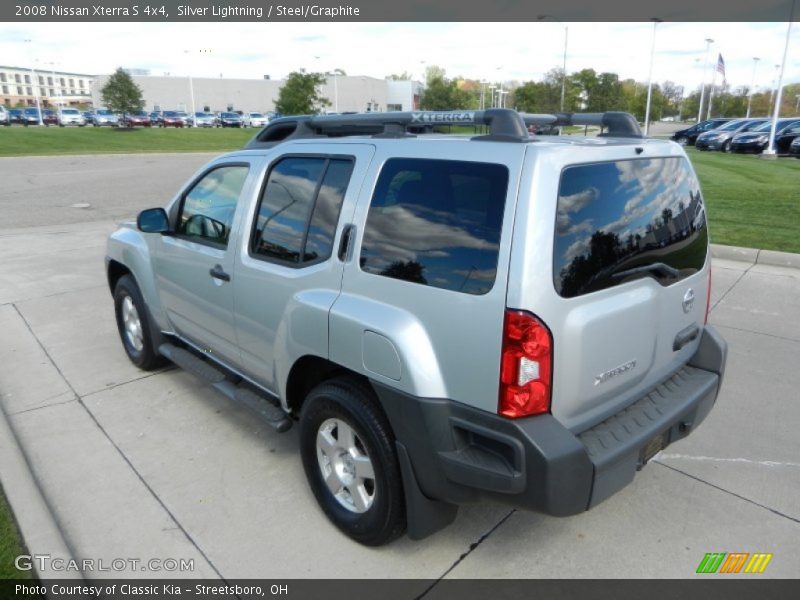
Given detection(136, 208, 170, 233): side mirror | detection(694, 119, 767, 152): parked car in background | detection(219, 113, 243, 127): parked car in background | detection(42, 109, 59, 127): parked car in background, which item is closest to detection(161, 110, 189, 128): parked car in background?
detection(219, 113, 243, 127): parked car in background

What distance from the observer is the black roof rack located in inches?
97.1

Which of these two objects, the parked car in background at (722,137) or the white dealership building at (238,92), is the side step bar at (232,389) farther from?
the white dealership building at (238,92)

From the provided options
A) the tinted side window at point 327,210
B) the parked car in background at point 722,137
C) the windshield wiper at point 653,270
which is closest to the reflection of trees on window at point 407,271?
the tinted side window at point 327,210

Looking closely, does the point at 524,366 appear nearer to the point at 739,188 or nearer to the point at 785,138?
the point at 739,188

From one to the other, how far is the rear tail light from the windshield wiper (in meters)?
0.51

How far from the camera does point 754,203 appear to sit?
39.8 ft

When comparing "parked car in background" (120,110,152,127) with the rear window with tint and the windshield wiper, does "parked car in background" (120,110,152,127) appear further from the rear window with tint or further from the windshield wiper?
the windshield wiper

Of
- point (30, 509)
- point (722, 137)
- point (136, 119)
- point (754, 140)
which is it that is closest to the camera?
point (30, 509)

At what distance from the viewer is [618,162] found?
2.51m

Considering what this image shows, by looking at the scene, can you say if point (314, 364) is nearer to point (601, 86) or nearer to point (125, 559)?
point (125, 559)

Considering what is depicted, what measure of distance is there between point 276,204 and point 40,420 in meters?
2.39

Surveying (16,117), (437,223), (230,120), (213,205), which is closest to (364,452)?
(437,223)

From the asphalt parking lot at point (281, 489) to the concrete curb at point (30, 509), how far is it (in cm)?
3

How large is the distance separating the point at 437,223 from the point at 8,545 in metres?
2.50
